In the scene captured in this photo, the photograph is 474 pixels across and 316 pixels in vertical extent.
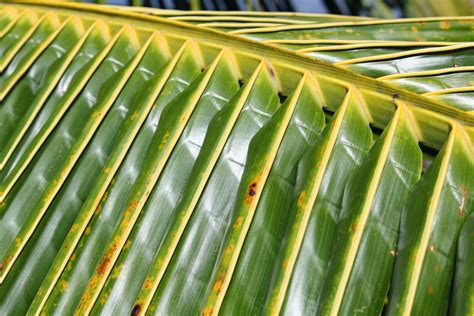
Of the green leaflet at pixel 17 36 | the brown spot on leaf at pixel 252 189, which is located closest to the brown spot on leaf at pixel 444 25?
the brown spot on leaf at pixel 252 189

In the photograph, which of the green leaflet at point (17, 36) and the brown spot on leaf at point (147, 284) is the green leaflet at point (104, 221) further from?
the green leaflet at point (17, 36)

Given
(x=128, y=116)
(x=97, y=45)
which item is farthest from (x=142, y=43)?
(x=128, y=116)

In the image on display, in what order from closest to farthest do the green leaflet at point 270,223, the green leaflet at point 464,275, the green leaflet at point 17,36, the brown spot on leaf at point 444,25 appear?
the green leaflet at point 464,275 < the green leaflet at point 270,223 < the brown spot on leaf at point 444,25 < the green leaflet at point 17,36

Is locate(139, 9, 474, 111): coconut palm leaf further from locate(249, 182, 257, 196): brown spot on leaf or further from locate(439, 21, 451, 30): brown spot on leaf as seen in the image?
locate(249, 182, 257, 196): brown spot on leaf

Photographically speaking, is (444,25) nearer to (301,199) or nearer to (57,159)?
(301,199)

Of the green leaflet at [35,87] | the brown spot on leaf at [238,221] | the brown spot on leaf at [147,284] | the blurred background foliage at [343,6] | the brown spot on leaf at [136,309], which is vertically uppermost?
the blurred background foliage at [343,6]

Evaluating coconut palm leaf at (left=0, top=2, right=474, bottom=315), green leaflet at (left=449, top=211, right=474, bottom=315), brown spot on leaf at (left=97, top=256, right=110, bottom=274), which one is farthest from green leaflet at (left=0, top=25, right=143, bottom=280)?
green leaflet at (left=449, top=211, right=474, bottom=315)

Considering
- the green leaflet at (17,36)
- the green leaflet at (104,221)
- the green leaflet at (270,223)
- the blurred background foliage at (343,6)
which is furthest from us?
the blurred background foliage at (343,6)
